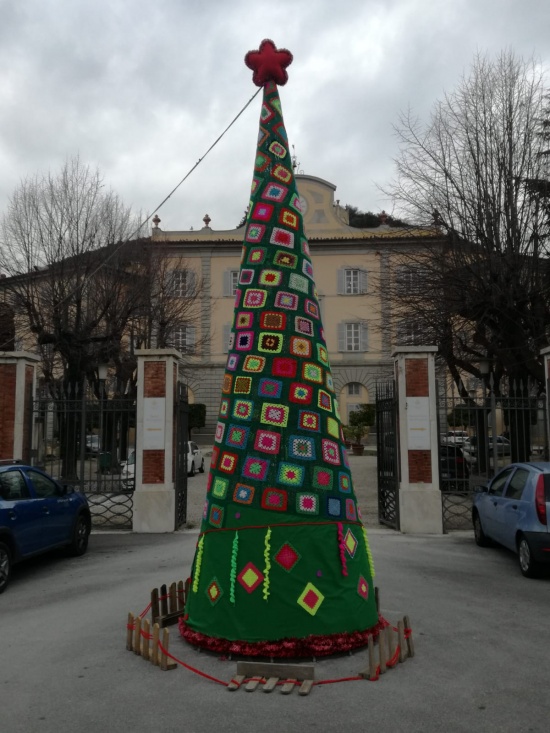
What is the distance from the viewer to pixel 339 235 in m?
40.4

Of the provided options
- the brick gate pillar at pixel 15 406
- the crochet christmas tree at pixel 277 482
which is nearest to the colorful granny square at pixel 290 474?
the crochet christmas tree at pixel 277 482

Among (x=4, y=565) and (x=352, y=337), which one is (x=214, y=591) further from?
(x=352, y=337)

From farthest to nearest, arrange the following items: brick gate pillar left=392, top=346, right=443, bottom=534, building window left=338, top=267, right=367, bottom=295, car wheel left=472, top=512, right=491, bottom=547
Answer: building window left=338, top=267, right=367, bottom=295, brick gate pillar left=392, top=346, right=443, bottom=534, car wheel left=472, top=512, right=491, bottom=547

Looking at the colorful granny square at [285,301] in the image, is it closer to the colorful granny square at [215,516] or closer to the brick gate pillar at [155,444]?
the colorful granny square at [215,516]

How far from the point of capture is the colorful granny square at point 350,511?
522cm

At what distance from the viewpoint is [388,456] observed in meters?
12.7

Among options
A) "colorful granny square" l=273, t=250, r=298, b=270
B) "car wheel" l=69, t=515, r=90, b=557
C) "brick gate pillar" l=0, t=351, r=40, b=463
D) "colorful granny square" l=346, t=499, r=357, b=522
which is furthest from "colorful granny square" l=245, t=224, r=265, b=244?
"brick gate pillar" l=0, t=351, r=40, b=463

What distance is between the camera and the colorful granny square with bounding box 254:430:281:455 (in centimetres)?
507

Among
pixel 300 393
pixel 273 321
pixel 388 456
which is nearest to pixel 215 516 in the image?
pixel 300 393

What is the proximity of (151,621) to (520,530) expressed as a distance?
5.00 meters

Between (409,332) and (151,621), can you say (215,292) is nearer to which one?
(409,332)

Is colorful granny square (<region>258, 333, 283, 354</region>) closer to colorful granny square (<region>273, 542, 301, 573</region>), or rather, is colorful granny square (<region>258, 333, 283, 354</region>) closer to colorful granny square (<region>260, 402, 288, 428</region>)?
colorful granny square (<region>260, 402, 288, 428</region>)

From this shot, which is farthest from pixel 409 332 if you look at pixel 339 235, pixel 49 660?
pixel 339 235

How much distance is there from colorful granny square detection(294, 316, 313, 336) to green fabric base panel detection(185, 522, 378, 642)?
1572 mm
